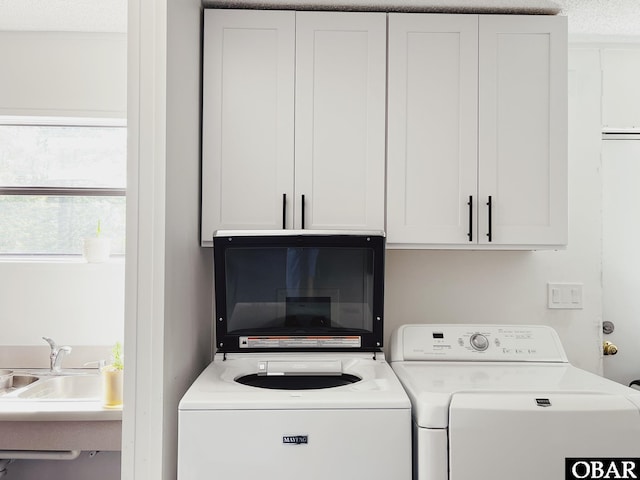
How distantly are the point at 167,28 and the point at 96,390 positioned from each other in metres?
1.57

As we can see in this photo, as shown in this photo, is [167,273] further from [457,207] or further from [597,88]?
[597,88]

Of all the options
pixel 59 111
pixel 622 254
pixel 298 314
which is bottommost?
pixel 298 314

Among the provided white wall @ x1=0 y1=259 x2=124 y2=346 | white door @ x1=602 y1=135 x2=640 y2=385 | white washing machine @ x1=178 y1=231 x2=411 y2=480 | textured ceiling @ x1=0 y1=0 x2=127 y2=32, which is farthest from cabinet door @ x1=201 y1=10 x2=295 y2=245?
white door @ x1=602 y1=135 x2=640 y2=385

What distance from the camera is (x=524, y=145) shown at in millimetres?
1966

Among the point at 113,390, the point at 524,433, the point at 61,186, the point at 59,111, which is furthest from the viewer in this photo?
the point at 61,186

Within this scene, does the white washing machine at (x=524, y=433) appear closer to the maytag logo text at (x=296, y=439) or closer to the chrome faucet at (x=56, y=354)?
the maytag logo text at (x=296, y=439)

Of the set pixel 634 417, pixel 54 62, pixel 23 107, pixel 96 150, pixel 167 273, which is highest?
pixel 54 62

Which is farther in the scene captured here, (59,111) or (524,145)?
(59,111)

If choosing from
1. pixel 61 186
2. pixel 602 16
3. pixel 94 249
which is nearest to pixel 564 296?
pixel 602 16

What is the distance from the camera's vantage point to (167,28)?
5.09 ft

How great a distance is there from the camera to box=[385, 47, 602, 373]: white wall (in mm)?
2293

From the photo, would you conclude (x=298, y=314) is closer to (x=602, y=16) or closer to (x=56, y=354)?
(x=56, y=354)

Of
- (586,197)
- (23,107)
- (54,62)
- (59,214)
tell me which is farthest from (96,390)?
(586,197)

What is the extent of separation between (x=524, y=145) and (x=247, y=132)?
1.04 meters
